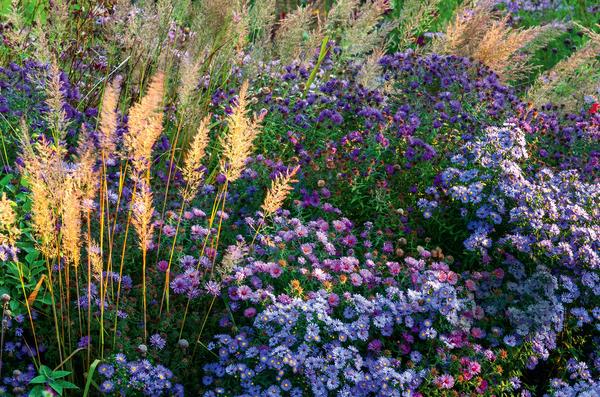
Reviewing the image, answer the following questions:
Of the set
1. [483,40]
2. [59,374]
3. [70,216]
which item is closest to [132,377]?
[59,374]

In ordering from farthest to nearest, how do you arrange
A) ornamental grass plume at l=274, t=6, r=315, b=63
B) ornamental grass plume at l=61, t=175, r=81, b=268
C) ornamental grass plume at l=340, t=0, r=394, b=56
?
ornamental grass plume at l=340, t=0, r=394, b=56 → ornamental grass plume at l=274, t=6, r=315, b=63 → ornamental grass plume at l=61, t=175, r=81, b=268

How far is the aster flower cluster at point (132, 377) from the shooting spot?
2742 millimetres

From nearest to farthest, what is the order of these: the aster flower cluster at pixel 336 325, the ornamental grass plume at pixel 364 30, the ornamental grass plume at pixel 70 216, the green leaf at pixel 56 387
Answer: the ornamental grass plume at pixel 70 216
the green leaf at pixel 56 387
the aster flower cluster at pixel 336 325
the ornamental grass plume at pixel 364 30

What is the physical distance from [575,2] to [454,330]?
21.1 feet

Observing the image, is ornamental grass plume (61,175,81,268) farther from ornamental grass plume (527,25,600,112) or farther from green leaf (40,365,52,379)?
ornamental grass plume (527,25,600,112)

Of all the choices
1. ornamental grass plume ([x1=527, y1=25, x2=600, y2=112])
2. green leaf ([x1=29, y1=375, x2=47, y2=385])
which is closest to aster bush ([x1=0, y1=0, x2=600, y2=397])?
green leaf ([x1=29, y1=375, x2=47, y2=385])

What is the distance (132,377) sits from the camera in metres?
2.74

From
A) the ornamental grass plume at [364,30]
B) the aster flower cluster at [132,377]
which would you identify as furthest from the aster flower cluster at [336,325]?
the ornamental grass plume at [364,30]

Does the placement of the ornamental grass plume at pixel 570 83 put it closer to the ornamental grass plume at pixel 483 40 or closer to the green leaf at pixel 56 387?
the ornamental grass plume at pixel 483 40

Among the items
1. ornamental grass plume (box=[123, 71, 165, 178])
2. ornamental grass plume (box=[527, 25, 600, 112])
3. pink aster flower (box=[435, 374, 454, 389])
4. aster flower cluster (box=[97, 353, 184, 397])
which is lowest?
aster flower cluster (box=[97, 353, 184, 397])

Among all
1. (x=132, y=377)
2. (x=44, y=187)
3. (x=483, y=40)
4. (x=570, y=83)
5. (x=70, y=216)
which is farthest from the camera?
(x=570, y=83)

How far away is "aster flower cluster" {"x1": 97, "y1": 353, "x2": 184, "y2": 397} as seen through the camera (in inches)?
108

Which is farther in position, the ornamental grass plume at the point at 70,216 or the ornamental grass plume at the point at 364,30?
the ornamental grass plume at the point at 364,30

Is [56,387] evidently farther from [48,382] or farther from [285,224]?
[285,224]
